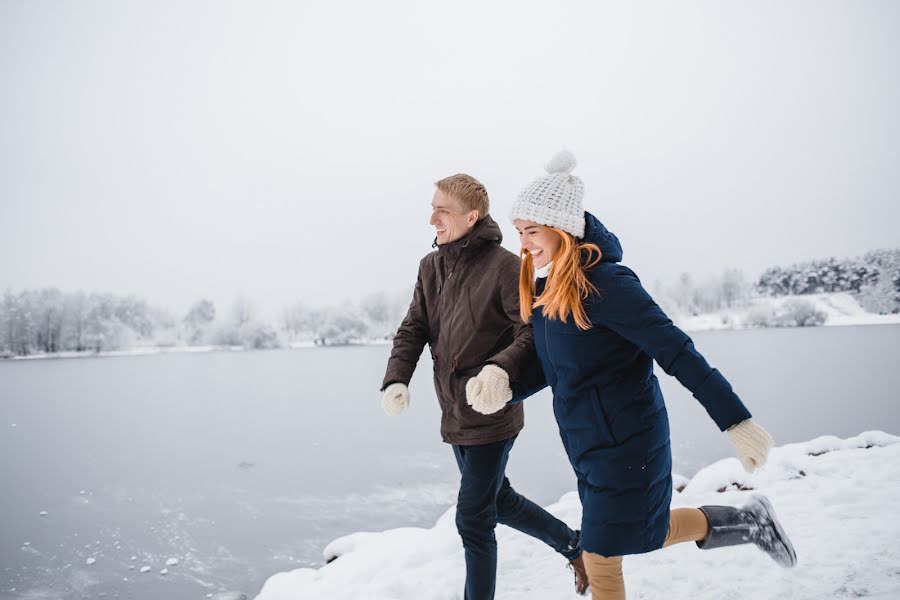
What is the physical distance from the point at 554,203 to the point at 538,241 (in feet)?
0.46

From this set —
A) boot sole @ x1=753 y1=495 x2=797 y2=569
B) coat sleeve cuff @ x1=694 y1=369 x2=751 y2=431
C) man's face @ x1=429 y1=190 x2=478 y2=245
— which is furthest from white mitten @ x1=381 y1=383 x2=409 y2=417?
boot sole @ x1=753 y1=495 x2=797 y2=569

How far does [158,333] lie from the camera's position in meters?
56.3

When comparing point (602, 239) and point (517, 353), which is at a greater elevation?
point (602, 239)

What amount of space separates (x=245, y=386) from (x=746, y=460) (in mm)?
20151

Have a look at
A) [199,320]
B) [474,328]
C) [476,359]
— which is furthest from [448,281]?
[199,320]

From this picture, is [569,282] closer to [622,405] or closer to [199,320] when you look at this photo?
[622,405]

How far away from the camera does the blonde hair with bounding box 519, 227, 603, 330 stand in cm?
170

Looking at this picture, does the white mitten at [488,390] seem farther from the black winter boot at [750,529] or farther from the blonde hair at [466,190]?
the black winter boot at [750,529]

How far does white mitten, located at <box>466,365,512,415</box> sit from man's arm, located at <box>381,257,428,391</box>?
54 cm

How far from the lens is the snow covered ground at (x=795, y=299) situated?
3700 centimetres

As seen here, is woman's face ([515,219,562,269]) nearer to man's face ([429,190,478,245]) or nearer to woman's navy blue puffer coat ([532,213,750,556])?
woman's navy blue puffer coat ([532,213,750,556])

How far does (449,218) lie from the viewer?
7.33 feet

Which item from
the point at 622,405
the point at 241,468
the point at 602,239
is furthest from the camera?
the point at 241,468

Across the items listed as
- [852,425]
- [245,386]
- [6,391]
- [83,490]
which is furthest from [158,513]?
[6,391]
